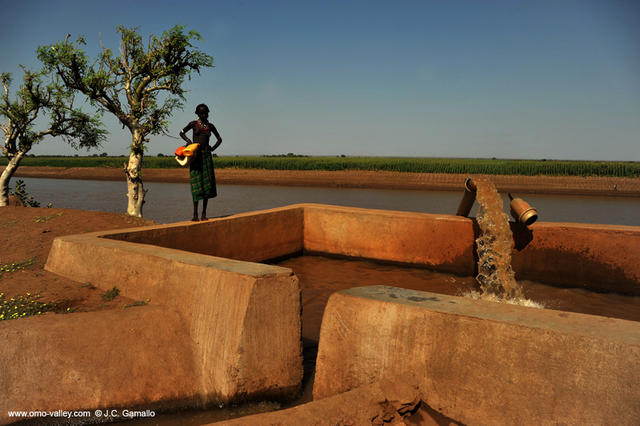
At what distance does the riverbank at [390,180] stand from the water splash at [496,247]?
1980cm

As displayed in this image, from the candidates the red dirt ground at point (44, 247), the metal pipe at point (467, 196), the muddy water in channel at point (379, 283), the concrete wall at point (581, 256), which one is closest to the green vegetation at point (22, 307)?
the red dirt ground at point (44, 247)

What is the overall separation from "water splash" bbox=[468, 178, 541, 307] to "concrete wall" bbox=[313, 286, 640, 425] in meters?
2.60

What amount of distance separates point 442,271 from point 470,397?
3388 mm

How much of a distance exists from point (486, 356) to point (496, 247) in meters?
2.95

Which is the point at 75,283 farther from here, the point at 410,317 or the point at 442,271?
the point at 442,271

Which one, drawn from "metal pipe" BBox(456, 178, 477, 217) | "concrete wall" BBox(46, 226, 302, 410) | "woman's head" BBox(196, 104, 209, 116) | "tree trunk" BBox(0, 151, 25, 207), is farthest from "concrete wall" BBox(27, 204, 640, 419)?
"tree trunk" BBox(0, 151, 25, 207)

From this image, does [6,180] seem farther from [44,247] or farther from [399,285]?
[399,285]

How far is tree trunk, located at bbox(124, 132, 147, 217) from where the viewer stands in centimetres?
839

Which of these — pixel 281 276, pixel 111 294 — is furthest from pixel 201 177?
pixel 281 276

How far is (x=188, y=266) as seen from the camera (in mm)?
2701

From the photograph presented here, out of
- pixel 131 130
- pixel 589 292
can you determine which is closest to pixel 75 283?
pixel 589 292

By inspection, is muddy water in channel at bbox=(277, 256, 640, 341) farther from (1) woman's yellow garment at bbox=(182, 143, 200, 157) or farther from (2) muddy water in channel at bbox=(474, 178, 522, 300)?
(1) woman's yellow garment at bbox=(182, 143, 200, 157)

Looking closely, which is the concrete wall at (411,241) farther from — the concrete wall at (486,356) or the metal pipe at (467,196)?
the concrete wall at (486,356)

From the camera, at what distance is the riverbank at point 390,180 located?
26.7 m
